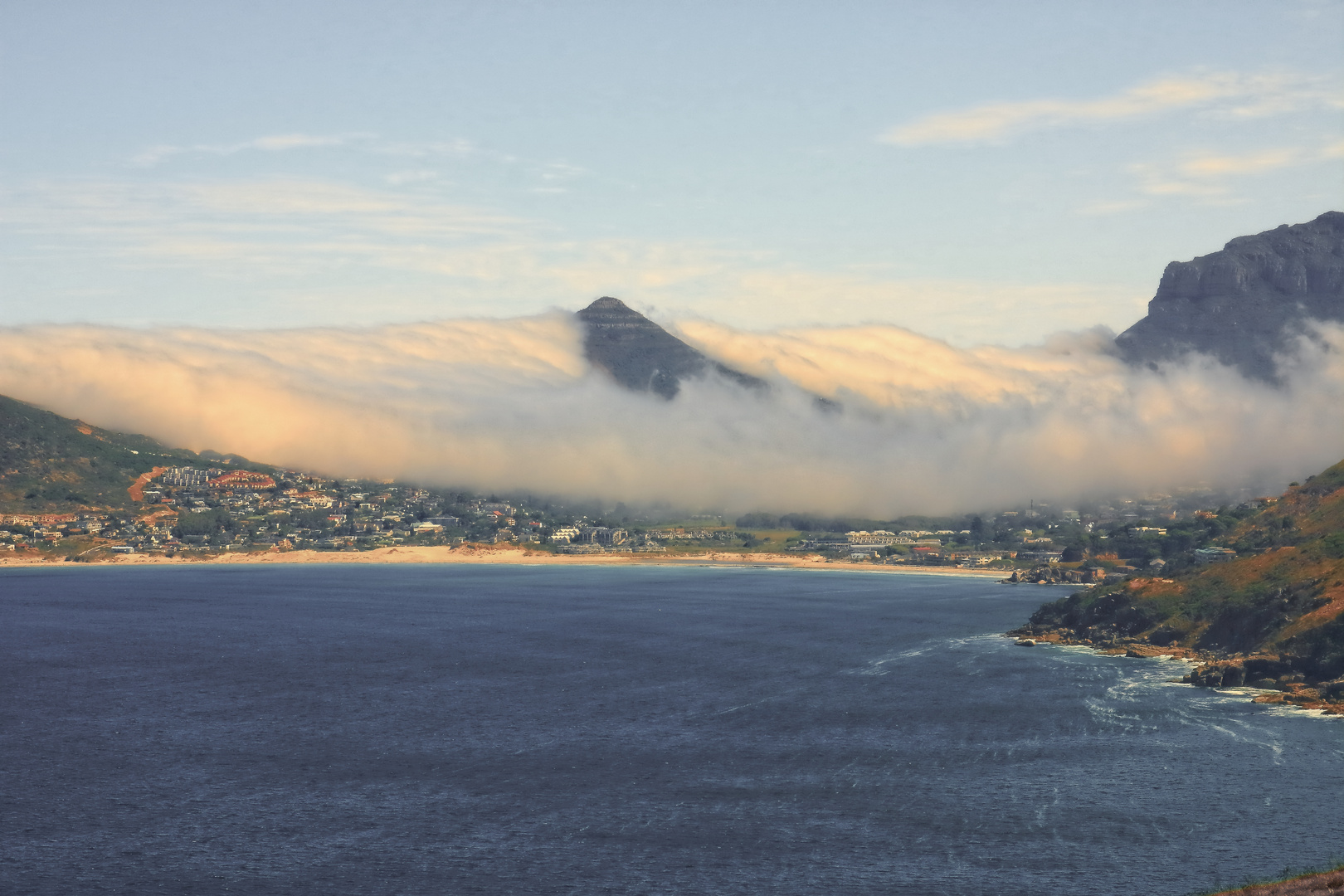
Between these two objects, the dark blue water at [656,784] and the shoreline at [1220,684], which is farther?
the shoreline at [1220,684]

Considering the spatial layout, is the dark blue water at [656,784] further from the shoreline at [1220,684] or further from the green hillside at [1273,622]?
the green hillside at [1273,622]

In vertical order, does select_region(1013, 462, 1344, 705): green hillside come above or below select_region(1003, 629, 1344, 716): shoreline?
above

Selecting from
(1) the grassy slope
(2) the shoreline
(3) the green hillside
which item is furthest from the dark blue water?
(1) the grassy slope

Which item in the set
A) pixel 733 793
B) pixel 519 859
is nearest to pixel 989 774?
pixel 733 793

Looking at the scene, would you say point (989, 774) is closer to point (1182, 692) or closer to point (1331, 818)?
point (1331, 818)

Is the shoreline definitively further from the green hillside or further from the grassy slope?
the grassy slope

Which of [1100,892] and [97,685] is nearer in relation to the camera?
[1100,892]

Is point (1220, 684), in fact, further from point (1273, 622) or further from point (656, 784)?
point (656, 784)

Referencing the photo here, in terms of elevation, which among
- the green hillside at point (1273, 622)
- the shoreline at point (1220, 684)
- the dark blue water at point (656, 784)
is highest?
the green hillside at point (1273, 622)

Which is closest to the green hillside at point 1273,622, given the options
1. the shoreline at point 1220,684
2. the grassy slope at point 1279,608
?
the grassy slope at point 1279,608
